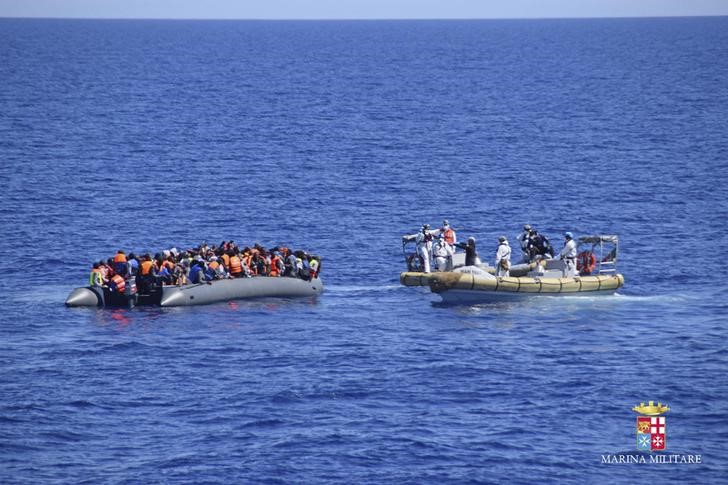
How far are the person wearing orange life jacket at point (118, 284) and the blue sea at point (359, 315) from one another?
1.33 meters

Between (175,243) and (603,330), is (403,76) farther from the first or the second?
(603,330)

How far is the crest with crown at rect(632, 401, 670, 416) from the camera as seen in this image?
43531 millimetres

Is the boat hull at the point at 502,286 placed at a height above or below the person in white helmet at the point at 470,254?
below

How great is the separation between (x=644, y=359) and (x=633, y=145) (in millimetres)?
58888

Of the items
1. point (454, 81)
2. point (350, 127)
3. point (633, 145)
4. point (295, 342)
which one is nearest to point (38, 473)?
point (295, 342)

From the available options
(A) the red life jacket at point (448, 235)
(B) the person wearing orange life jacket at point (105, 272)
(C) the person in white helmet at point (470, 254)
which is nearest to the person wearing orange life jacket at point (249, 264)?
(B) the person wearing orange life jacket at point (105, 272)

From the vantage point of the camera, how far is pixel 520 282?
186 ft

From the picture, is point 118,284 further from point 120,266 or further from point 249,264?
point 249,264

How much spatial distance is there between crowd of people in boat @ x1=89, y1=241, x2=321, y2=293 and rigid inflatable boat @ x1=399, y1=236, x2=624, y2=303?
5220 mm

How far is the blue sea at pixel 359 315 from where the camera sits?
40812 millimetres

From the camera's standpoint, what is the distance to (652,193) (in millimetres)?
86000

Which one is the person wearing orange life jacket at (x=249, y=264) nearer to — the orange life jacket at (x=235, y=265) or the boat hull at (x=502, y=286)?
the orange life jacket at (x=235, y=265)

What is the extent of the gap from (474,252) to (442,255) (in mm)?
1356

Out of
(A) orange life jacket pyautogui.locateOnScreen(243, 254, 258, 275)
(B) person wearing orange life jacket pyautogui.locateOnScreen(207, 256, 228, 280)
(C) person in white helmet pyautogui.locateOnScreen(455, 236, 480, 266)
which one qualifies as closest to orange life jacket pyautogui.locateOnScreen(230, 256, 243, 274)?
(B) person wearing orange life jacket pyautogui.locateOnScreen(207, 256, 228, 280)
